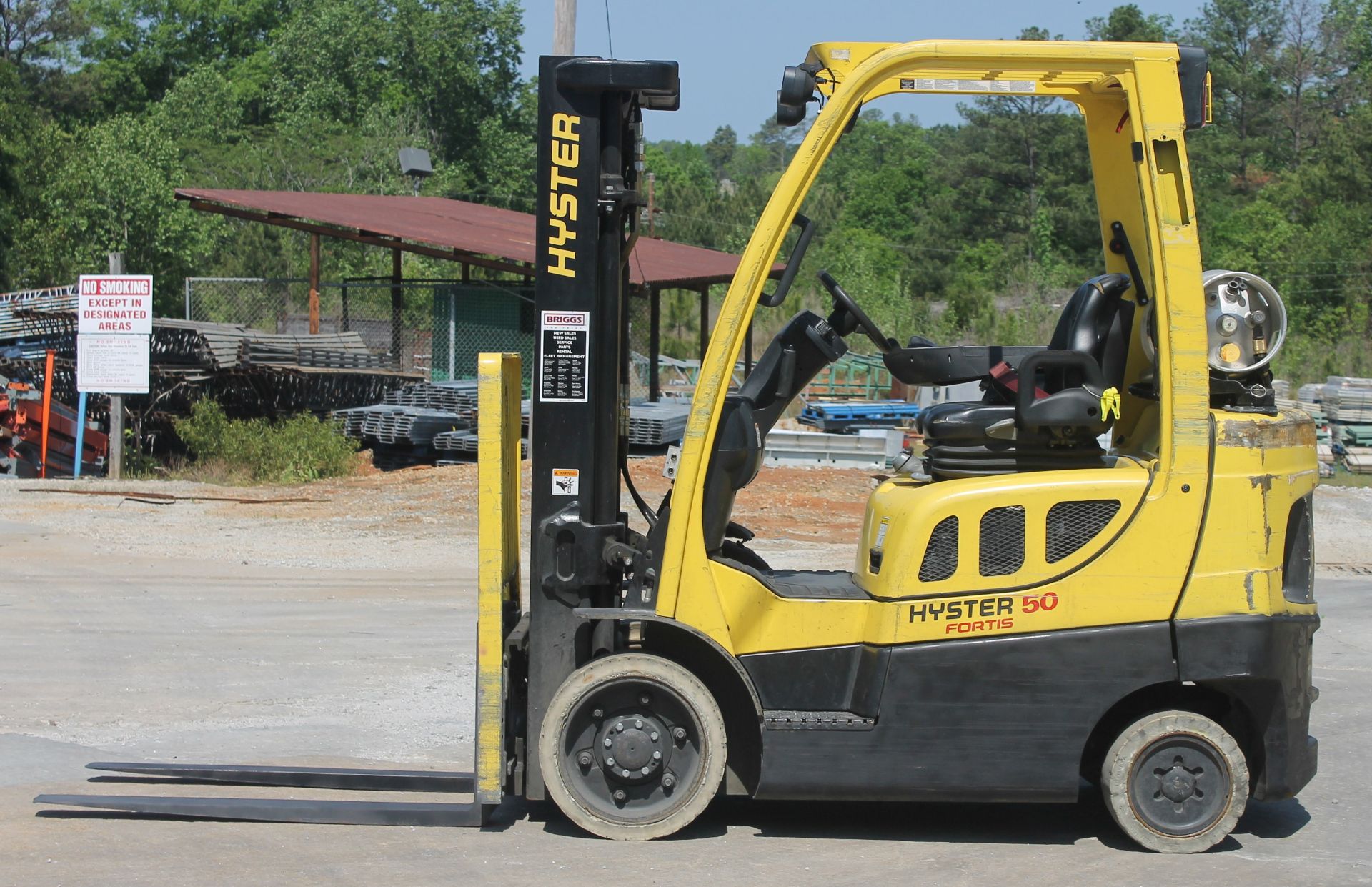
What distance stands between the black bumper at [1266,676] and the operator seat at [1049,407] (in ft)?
2.70

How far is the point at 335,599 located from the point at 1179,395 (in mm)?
8069

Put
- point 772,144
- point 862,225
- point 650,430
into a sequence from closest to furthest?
point 650,430
point 862,225
point 772,144

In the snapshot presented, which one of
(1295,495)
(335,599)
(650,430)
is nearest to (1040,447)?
(1295,495)

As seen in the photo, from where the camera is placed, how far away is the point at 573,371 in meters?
5.57

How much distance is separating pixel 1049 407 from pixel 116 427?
1579cm

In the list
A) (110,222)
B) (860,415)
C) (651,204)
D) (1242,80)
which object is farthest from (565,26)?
(1242,80)

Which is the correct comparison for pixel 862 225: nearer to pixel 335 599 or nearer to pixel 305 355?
pixel 305 355

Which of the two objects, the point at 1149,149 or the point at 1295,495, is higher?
the point at 1149,149

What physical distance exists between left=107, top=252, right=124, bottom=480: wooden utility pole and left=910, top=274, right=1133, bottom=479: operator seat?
15170 mm

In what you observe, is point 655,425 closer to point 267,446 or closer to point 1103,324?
point 267,446

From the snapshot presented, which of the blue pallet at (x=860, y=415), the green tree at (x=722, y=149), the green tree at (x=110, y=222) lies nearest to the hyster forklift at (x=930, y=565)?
the blue pallet at (x=860, y=415)

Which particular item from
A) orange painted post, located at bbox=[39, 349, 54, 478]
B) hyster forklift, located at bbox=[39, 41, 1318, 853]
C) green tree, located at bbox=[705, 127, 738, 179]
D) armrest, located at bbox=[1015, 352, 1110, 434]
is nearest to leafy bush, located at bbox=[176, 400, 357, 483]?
orange painted post, located at bbox=[39, 349, 54, 478]

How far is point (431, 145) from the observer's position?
6619 cm

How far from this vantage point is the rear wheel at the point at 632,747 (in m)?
5.34
